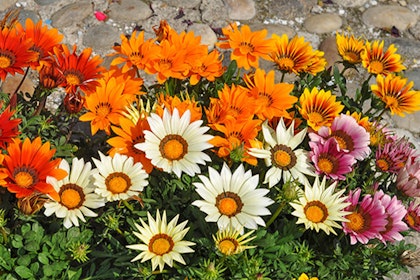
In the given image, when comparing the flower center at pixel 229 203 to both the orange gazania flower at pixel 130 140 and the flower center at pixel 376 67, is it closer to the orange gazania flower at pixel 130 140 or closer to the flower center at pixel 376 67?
the orange gazania flower at pixel 130 140

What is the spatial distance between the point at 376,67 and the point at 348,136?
1.32 feet

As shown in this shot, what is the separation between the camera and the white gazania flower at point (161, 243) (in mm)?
1482

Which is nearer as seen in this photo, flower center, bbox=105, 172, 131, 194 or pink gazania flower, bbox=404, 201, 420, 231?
flower center, bbox=105, 172, 131, 194

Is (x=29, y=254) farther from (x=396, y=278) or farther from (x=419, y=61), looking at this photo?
(x=419, y=61)

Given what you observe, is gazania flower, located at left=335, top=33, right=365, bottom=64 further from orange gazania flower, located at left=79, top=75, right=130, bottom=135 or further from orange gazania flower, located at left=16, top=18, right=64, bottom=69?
orange gazania flower, located at left=16, top=18, right=64, bottom=69

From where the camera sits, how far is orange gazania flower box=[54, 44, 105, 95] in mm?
1800

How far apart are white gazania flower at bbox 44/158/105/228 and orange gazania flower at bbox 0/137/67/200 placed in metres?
0.03

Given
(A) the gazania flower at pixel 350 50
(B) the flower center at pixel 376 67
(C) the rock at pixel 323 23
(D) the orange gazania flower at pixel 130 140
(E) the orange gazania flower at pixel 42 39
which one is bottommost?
(C) the rock at pixel 323 23

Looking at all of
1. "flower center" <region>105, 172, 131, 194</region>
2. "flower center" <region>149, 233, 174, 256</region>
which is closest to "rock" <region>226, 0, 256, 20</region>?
"flower center" <region>105, 172, 131, 194</region>

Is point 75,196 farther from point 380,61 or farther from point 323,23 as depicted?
point 323,23

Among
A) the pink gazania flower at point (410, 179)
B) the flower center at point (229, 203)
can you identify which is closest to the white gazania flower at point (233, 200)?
the flower center at point (229, 203)

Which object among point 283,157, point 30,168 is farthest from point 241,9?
point 30,168

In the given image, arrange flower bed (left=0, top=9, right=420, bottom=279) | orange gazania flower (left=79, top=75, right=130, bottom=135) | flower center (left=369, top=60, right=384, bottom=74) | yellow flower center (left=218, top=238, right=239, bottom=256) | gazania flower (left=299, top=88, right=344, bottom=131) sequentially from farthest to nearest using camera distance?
flower center (left=369, top=60, right=384, bottom=74)
gazania flower (left=299, top=88, right=344, bottom=131)
orange gazania flower (left=79, top=75, right=130, bottom=135)
flower bed (left=0, top=9, right=420, bottom=279)
yellow flower center (left=218, top=238, right=239, bottom=256)

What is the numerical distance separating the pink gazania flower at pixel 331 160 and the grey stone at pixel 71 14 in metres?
1.88
